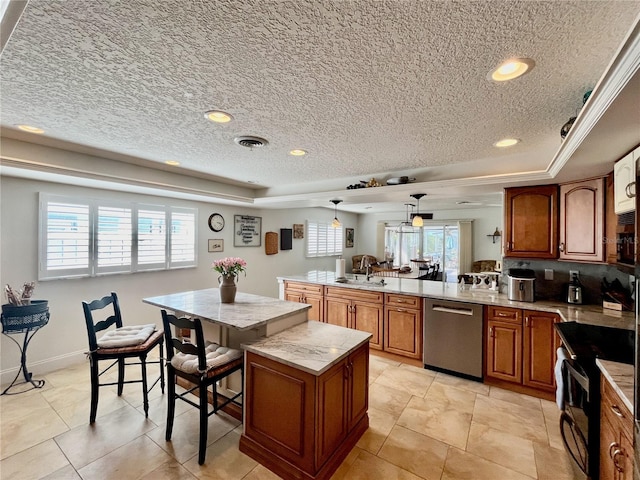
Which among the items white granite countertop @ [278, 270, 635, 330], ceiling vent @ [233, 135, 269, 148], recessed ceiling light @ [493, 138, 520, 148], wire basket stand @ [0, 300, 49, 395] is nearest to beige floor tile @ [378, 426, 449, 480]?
white granite countertop @ [278, 270, 635, 330]

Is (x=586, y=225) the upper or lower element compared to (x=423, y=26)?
lower

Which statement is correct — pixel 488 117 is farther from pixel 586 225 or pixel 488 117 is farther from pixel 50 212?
pixel 50 212

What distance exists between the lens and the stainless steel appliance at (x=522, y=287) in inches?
115

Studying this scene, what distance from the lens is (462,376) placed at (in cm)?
315

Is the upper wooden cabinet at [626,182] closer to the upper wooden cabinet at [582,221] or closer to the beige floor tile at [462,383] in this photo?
the upper wooden cabinet at [582,221]

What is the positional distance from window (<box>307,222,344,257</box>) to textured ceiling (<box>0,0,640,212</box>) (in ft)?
14.1

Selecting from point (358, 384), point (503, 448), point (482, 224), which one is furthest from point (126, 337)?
point (482, 224)

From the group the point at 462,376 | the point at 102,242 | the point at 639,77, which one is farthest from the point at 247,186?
the point at 639,77

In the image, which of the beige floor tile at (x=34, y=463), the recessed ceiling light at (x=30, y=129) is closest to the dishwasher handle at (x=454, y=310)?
the beige floor tile at (x=34, y=463)

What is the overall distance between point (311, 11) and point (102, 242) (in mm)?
3791

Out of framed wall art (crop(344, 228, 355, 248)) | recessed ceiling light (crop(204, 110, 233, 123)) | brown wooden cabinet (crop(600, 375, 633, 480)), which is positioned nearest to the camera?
brown wooden cabinet (crop(600, 375, 633, 480))

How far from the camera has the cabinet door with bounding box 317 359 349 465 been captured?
174cm

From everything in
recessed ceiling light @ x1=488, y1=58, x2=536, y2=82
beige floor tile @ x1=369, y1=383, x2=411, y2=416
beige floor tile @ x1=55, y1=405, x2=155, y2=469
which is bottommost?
beige floor tile @ x1=369, y1=383, x2=411, y2=416

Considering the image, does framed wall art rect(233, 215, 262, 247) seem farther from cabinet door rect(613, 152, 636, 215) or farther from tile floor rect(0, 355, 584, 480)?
cabinet door rect(613, 152, 636, 215)
